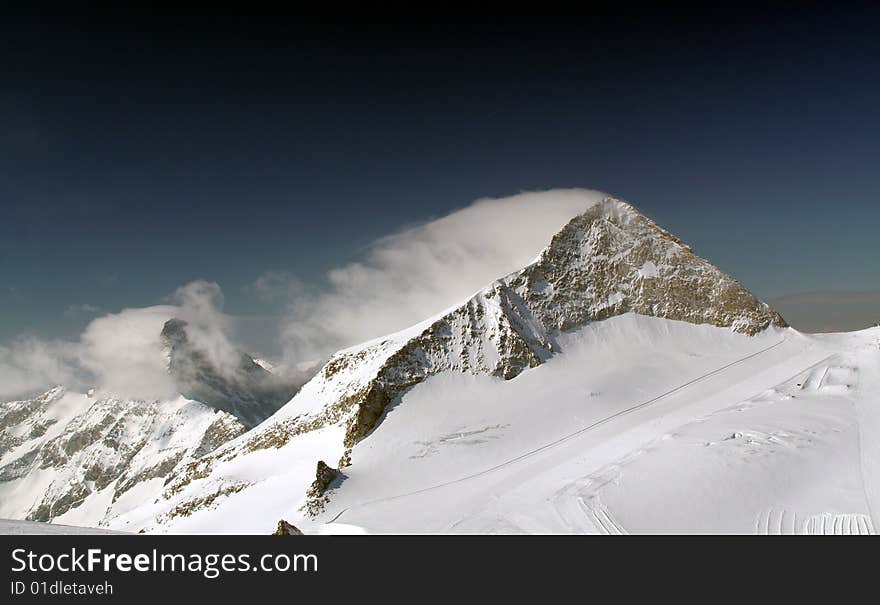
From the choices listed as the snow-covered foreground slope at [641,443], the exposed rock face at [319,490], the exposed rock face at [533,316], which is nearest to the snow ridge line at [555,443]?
the snow-covered foreground slope at [641,443]

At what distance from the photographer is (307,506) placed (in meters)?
35.8

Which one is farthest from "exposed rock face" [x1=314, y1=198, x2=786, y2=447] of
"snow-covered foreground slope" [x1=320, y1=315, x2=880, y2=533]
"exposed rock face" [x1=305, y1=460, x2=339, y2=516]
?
"exposed rock face" [x1=305, y1=460, x2=339, y2=516]

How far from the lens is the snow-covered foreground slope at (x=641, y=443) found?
27.9 m

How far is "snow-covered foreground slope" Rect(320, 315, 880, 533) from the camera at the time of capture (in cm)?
2786

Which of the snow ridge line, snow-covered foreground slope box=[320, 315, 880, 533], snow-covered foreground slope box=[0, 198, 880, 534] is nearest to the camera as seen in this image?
snow-covered foreground slope box=[320, 315, 880, 533]

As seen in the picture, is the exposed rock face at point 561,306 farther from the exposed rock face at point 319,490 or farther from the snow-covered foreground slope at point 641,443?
the exposed rock face at point 319,490

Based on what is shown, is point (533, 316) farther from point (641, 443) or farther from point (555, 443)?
point (641, 443)

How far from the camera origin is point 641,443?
1539 inches

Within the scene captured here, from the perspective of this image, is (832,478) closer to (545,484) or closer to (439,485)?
(545,484)

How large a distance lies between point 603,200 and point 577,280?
18.7 meters

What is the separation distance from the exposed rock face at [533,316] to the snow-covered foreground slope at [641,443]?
2.26 metres

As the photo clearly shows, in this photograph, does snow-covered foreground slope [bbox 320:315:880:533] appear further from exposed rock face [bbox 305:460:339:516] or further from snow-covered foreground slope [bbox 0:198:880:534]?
exposed rock face [bbox 305:460:339:516]

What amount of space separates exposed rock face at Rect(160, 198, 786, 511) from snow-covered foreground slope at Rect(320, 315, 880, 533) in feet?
7.43

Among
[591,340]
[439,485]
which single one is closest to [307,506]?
[439,485]
